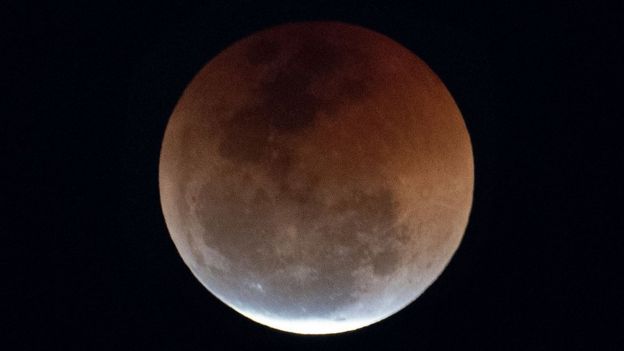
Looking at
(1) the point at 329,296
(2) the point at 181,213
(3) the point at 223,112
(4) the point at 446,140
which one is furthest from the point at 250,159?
(4) the point at 446,140

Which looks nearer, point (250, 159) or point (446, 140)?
point (250, 159)

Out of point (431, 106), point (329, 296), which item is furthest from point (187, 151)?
point (431, 106)

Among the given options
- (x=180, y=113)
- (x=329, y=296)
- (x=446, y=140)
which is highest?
(x=180, y=113)

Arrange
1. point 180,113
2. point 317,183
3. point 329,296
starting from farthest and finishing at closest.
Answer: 1. point 180,113
2. point 329,296
3. point 317,183

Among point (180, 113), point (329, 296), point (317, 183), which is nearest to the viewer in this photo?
point (317, 183)

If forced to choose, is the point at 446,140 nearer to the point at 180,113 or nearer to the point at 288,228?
the point at 288,228

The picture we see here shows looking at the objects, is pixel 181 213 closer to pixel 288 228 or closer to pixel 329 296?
pixel 288 228

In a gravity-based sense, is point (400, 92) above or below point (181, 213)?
above
